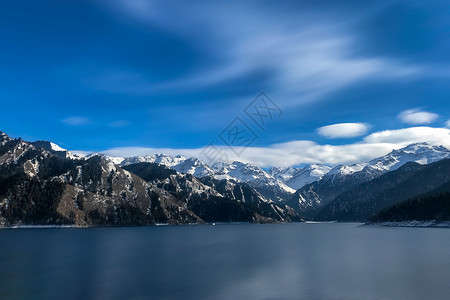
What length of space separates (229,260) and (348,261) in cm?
2829

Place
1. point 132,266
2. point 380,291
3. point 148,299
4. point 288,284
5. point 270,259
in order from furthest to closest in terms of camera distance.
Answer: point 270,259 → point 132,266 → point 288,284 → point 380,291 → point 148,299

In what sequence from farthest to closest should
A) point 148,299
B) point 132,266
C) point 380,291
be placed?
point 132,266, point 380,291, point 148,299

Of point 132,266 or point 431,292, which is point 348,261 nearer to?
point 431,292

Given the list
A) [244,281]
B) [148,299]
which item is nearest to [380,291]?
[244,281]

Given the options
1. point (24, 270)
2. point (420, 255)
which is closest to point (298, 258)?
point (420, 255)

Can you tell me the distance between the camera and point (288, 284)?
51344 millimetres

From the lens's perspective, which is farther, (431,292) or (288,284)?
(288,284)

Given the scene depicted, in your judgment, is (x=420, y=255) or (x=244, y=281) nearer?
(x=244, y=281)

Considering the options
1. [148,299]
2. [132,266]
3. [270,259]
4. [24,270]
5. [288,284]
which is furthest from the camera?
[270,259]

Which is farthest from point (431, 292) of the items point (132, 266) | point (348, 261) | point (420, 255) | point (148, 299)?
point (132, 266)

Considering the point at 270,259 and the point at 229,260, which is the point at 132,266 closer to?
the point at 229,260

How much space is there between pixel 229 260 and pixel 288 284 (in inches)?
1278

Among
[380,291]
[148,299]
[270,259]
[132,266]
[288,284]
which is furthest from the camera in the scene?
[270,259]

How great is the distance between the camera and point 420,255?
82.9 meters
